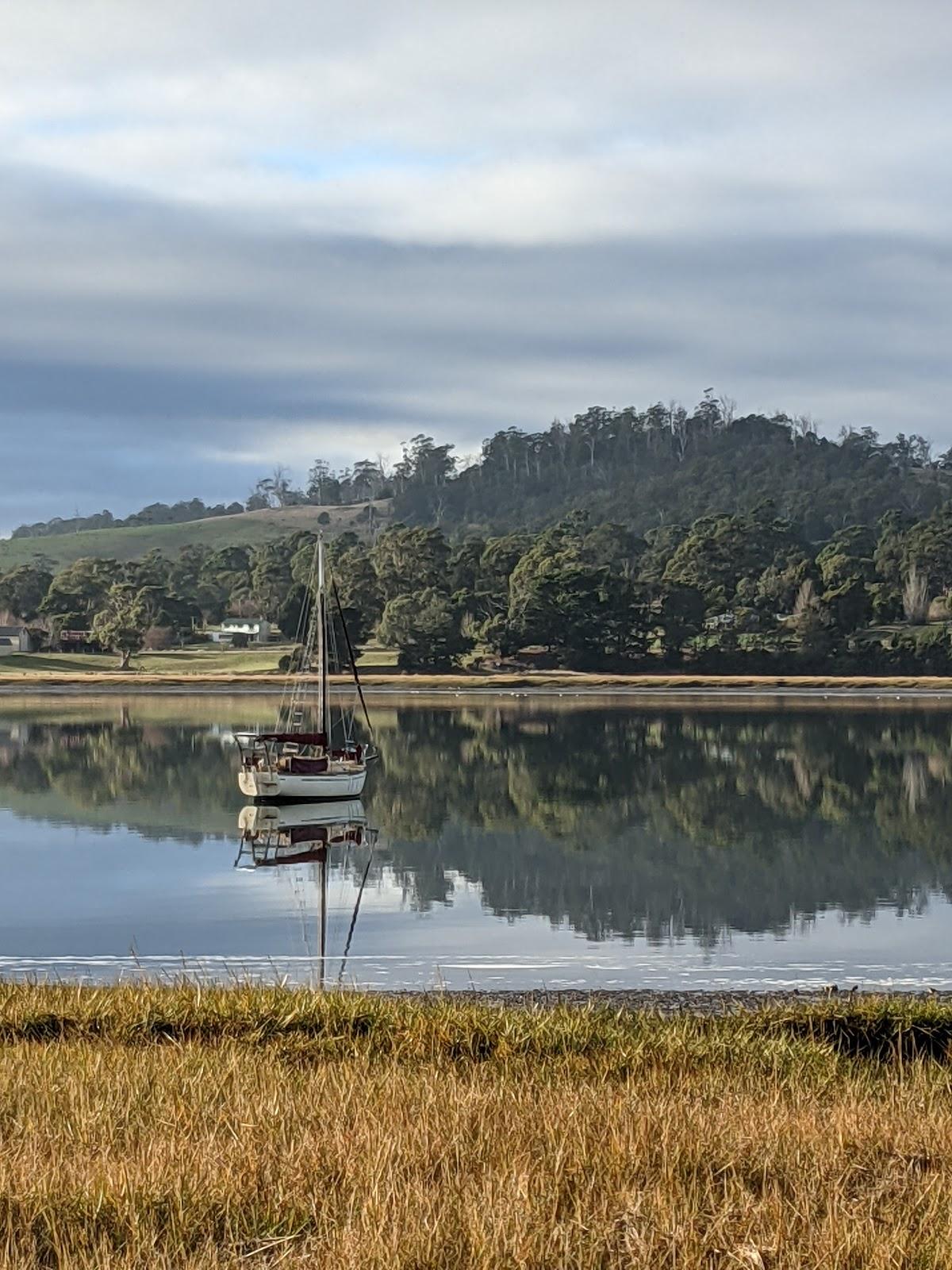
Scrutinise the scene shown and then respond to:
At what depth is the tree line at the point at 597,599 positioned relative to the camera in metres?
112

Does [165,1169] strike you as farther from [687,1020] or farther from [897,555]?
[897,555]

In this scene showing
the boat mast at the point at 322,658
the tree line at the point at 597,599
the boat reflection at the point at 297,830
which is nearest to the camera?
the boat reflection at the point at 297,830

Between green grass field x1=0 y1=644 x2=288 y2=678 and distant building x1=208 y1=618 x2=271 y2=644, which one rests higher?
distant building x1=208 y1=618 x2=271 y2=644

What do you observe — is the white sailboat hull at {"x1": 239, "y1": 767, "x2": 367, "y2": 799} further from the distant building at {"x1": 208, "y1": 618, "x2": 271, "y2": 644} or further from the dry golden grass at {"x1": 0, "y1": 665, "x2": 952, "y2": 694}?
the distant building at {"x1": 208, "y1": 618, "x2": 271, "y2": 644}

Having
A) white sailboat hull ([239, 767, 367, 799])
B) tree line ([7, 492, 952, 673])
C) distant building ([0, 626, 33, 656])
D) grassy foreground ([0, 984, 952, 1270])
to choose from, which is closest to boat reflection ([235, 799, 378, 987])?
white sailboat hull ([239, 767, 367, 799])

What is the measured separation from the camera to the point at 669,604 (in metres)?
118

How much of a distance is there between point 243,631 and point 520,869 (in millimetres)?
122392

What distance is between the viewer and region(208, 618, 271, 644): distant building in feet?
471

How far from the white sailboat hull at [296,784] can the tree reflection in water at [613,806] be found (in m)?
0.85

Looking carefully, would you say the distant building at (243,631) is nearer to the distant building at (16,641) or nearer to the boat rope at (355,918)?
the distant building at (16,641)

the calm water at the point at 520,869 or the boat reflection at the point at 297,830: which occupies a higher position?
the calm water at the point at 520,869

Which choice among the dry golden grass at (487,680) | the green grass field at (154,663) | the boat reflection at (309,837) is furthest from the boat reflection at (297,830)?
the green grass field at (154,663)

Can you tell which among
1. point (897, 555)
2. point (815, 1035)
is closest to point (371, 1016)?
point (815, 1035)

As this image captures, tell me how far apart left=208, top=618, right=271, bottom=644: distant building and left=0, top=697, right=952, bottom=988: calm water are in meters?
86.2
